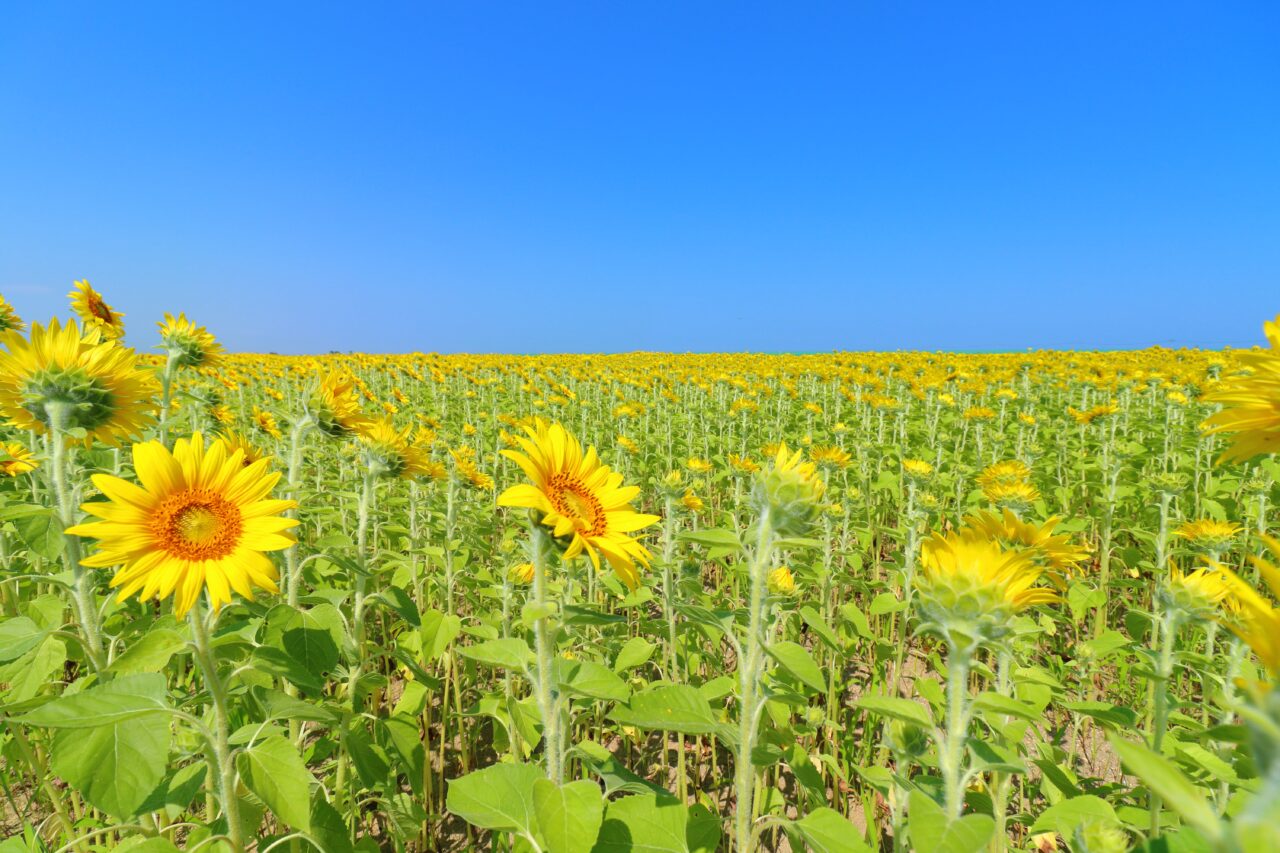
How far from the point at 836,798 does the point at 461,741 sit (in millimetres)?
1844

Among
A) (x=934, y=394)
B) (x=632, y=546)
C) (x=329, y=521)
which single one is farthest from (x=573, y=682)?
(x=934, y=394)

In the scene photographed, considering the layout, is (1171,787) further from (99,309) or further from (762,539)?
(99,309)

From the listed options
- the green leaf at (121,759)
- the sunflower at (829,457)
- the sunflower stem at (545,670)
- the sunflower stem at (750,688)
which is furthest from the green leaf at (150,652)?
the sunflower at (829,457)

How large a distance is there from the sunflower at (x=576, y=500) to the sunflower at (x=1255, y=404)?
1455 millimetres

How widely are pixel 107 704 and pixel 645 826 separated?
4.08 feet

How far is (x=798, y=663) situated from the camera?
1.46 m

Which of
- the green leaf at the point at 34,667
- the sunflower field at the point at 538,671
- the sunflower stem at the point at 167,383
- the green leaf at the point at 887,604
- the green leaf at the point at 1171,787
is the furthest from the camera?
the green leaf at the point at 887,604

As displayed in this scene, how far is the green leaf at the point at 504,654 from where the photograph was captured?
5.26 ft

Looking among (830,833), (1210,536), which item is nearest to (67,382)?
(830,833)

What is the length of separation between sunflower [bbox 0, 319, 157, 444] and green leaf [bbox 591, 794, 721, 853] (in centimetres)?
191

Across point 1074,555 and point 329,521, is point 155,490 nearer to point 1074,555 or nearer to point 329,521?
point 1074,555

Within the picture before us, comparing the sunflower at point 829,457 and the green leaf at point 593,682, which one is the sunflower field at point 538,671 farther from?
the sunflower at point 829,457

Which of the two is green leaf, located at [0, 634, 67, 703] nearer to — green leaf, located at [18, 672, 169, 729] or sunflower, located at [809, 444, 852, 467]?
green leaf, located at [18, 672, 169, 729]

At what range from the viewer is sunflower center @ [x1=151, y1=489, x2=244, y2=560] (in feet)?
5.65
